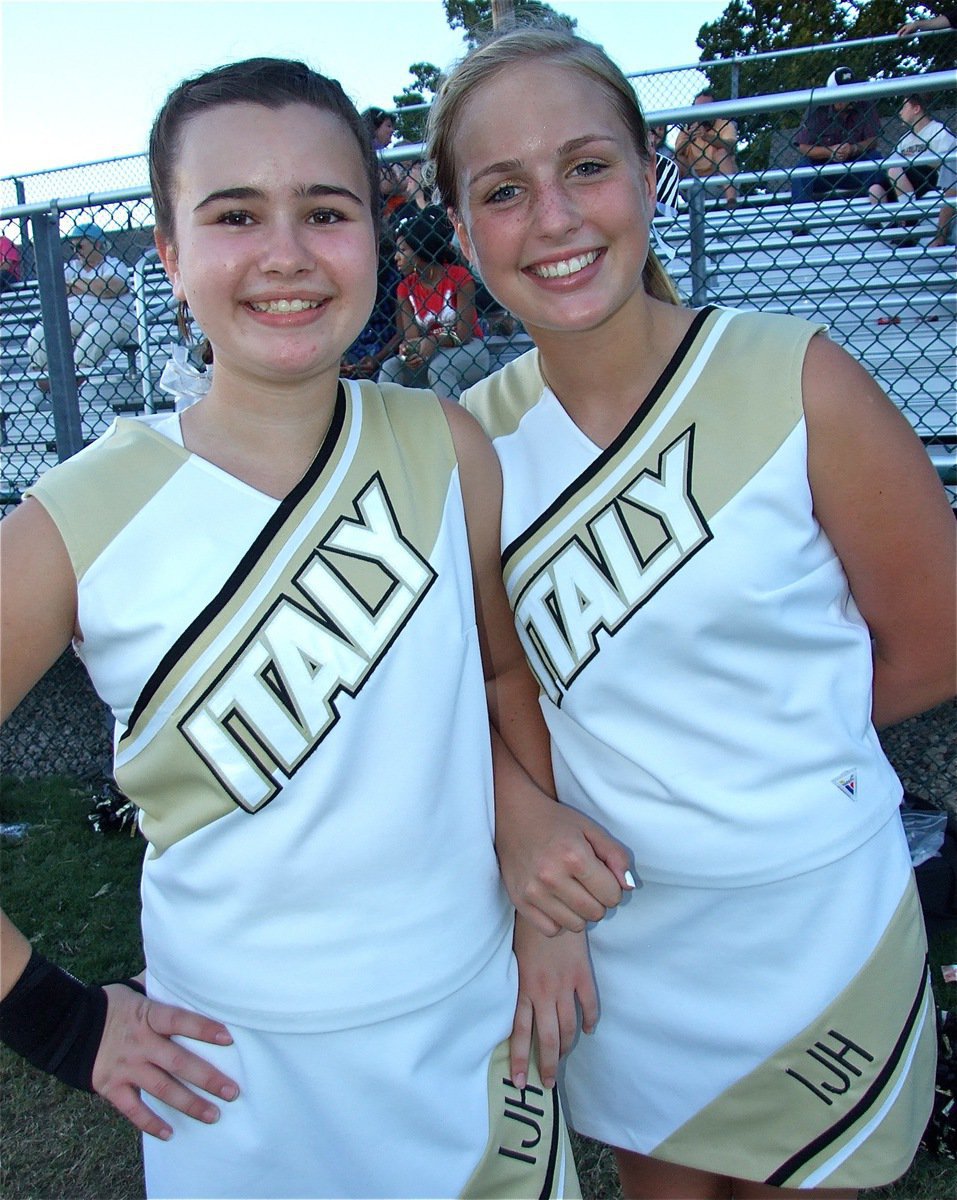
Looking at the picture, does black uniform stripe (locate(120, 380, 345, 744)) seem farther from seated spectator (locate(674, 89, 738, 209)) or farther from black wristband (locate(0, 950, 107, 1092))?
seated spectator (locate(674, 89, 738, 209))

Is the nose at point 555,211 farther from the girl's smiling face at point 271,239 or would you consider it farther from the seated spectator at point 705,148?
the seated spectator at point 705,148

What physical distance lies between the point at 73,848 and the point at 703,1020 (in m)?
3.11

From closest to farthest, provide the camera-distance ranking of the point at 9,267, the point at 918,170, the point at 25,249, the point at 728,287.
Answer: the point at 728,287 < the point at 918,170 < the point at 25,249 < the point at 9,267

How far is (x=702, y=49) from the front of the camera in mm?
20672

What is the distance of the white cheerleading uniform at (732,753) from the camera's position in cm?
127

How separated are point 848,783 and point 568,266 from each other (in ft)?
2.70

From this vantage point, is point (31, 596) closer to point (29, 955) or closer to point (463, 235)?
point (29, 955)

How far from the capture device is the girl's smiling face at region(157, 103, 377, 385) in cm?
117

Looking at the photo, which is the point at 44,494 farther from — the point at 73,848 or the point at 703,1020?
the point at 73,848

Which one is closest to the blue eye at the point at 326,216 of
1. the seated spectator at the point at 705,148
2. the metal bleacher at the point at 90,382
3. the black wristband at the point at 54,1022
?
the black wristband at the point at 54,1022

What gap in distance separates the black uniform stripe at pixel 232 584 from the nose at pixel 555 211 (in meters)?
0.43

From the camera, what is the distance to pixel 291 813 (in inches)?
44.4

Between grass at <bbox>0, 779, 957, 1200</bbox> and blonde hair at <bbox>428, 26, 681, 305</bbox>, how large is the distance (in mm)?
2155

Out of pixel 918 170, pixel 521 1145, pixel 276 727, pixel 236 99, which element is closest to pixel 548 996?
pixel 521 1145
